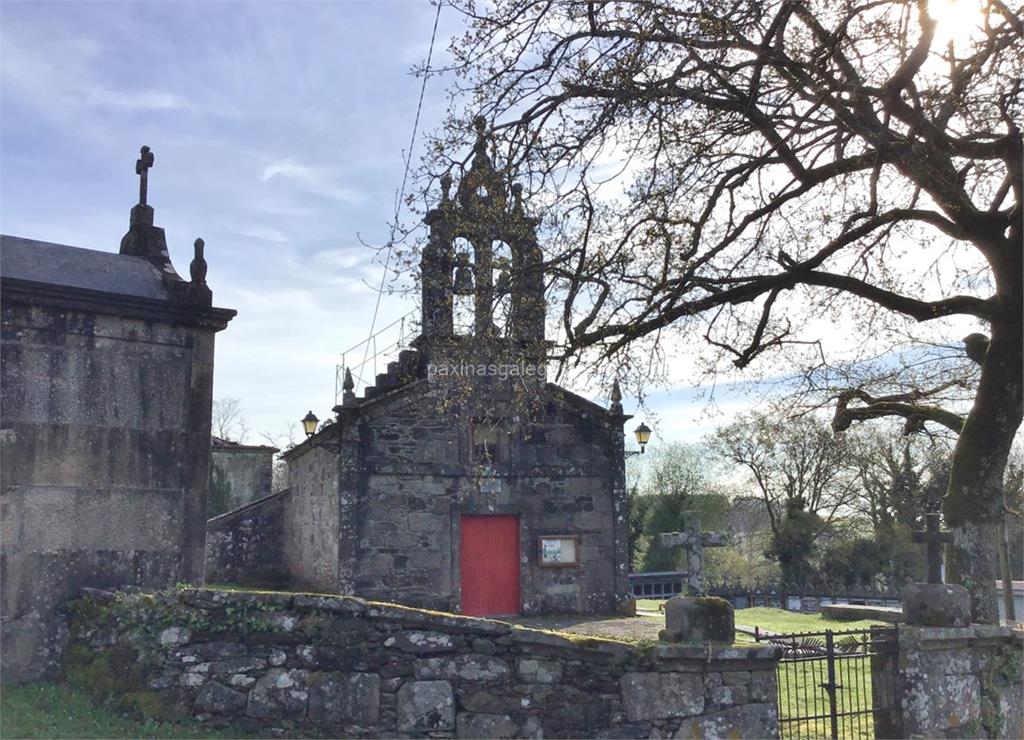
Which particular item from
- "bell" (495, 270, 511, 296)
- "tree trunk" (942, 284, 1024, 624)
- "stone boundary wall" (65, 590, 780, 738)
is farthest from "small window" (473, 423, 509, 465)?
"stone boundary wall" (65, 590, 780, 738)

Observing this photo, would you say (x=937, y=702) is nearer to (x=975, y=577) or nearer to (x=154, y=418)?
(x=975, y=577)

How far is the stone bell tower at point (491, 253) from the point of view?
9812 mm

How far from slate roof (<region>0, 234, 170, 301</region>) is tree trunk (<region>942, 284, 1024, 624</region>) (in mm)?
8816

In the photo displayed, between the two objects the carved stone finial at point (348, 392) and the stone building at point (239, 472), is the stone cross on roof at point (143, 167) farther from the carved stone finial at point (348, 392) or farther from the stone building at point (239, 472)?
the stone building at point (239, 472)

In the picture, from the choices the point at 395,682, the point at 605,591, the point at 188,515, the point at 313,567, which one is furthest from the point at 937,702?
the point at 313,567

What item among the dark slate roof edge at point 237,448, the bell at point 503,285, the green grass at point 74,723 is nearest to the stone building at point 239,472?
the dark slate roof edge at point 237,448

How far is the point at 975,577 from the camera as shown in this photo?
31.7 feet

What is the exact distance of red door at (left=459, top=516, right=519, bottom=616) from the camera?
20.9 m

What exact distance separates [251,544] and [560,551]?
9.45 m

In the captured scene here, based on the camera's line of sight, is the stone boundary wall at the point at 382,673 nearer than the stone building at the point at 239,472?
Yes

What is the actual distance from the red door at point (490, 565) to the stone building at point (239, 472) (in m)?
11.6

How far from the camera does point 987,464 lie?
984 cm

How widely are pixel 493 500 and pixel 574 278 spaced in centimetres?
1218

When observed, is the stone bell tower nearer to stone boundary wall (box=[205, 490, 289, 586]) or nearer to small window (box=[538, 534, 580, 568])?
small window (box=[538, 534, 580, 568])
